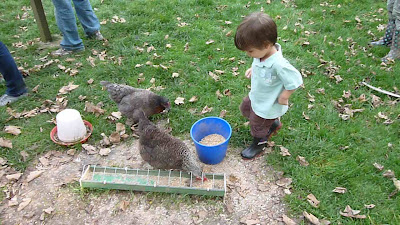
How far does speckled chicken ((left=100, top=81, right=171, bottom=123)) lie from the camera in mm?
3992

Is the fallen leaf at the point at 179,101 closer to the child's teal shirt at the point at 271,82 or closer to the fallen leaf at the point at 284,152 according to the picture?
the child's teal shirt at the point at 271,82

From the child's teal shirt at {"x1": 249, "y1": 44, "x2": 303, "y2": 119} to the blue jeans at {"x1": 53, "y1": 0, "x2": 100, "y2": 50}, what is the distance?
154 inches

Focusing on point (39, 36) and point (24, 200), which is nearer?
point (24, 200)

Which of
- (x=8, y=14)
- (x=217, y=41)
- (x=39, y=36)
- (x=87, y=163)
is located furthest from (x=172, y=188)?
(x=8, y=14)

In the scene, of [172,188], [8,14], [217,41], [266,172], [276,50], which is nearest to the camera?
[276,50]

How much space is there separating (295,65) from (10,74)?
4.61 m

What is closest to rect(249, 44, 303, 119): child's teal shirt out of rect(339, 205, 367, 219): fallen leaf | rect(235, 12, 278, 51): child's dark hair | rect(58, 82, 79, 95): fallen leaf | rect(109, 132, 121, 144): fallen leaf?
rect(235, 12, 278, 51): child's dark hair

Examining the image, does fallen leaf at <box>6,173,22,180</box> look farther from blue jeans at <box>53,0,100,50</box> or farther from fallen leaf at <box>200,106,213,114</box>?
blue jeans at <box>53,0,100,50</box>

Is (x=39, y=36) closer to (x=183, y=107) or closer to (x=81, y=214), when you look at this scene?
(x=183, y=107)

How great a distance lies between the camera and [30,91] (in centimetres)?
474

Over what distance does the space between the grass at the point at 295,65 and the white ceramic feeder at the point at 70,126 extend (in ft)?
0.72

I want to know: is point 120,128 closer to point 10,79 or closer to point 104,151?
point 104,151

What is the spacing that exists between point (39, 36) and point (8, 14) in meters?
1.55

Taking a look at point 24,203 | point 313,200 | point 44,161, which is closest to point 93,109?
point 44,161
